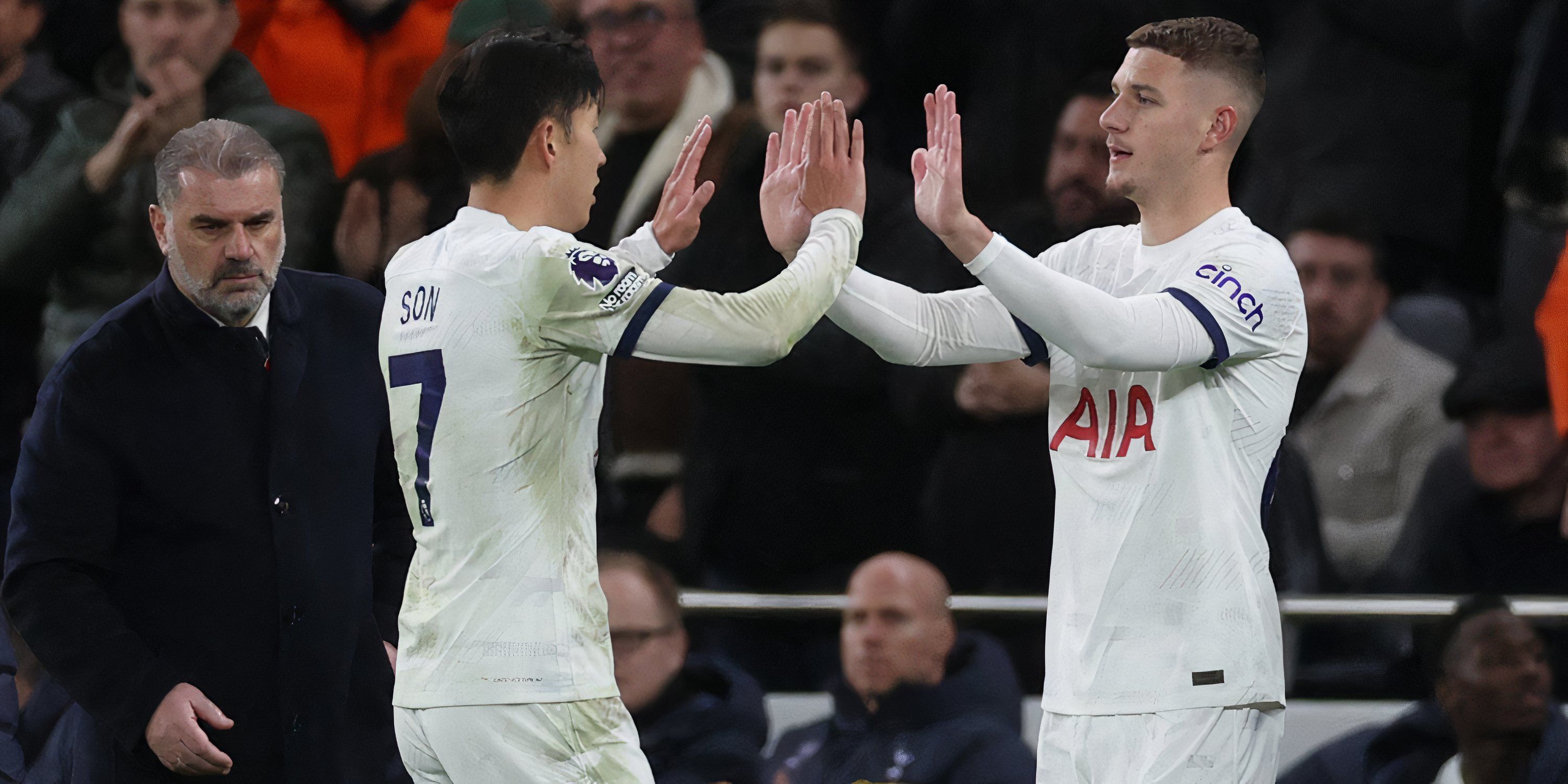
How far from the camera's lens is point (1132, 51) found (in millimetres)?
3143

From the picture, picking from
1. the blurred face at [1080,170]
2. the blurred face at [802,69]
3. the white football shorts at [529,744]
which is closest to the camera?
the white football shorts at [529,744]

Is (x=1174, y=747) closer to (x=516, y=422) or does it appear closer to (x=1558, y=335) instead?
(x=516, y=422)

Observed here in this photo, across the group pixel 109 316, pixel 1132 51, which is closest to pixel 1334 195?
pixel 1132 51

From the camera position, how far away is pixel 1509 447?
4707 millimetres

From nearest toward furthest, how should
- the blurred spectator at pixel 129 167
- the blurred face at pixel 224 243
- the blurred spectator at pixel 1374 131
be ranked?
the blurred face at pixel 224 243 < the blurred spectator at pixel 1374 131 < the blurred spectator at pixel 129 167

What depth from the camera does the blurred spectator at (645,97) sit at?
515 cm

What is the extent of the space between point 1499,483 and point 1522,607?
1.22 feet

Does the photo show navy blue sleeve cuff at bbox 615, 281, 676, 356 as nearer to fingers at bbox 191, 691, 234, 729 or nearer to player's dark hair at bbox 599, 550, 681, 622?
fingers at bbox 191, 691, 234, 729

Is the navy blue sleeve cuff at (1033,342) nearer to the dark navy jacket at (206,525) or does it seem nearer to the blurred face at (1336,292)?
the dark navy jacket at (206,525)

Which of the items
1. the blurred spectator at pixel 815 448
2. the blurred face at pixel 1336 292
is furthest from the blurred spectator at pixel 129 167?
the blurred face at pixel 1336 292

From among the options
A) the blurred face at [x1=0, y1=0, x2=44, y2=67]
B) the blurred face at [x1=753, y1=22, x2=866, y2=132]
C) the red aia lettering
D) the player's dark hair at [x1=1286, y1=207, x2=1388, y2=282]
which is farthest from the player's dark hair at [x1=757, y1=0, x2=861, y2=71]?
the blurred face at [x1=0, y1=0, x2=44, y2=67]

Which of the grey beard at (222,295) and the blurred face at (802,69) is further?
the blurred face at (802,69)

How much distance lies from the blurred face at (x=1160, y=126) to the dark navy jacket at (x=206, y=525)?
1.64m

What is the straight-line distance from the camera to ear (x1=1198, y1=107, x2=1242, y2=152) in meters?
3.05
